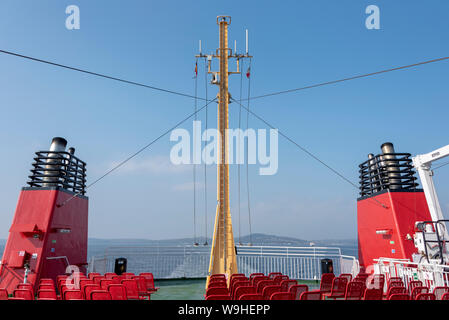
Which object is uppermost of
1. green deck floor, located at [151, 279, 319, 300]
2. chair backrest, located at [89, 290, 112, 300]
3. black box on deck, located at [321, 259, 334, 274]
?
chair backrest, located at [89, 290, 112, 300]

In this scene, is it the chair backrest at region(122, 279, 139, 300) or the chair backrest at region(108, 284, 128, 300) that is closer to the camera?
the chair backrest at region(108, 284, 128, 300)

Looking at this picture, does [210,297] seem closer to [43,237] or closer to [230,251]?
[230,251]

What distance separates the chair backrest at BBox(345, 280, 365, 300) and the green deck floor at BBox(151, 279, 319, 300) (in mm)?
5357

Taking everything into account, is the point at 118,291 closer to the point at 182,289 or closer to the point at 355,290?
the point at 355,290

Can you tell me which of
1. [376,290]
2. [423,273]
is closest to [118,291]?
[376,290]

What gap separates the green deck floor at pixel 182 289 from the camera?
10.8m

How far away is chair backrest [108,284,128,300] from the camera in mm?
5734

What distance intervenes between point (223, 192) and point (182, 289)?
4480 millimetres

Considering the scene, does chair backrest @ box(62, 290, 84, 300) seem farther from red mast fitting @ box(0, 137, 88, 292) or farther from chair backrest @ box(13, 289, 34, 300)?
red mast fitting @ box(0, 137, 88, 292)

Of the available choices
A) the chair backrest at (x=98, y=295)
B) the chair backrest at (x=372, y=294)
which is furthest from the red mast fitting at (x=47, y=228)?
the chair backrest at (x=372, y=294)

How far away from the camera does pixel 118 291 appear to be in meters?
5.78

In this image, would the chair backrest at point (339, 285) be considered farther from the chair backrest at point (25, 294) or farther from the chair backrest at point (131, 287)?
the chair backrest at point (25, 294)

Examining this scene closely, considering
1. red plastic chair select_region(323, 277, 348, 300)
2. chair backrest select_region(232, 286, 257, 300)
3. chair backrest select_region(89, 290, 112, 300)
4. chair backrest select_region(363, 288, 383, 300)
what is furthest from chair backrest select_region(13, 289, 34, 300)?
red plastic chair select_region(323, 277, 348, 300)
